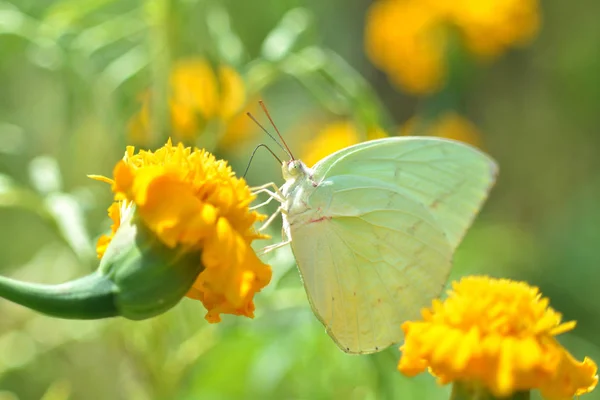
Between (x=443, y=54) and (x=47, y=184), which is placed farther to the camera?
(x=443, y=54)

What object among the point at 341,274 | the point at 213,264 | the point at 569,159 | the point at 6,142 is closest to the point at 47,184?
the point at 6,142

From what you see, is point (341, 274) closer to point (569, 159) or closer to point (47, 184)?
point (47, 184)

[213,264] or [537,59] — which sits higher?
[213,264]

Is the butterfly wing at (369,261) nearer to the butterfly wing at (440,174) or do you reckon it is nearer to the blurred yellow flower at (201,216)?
the butterfly wing at (440,174)

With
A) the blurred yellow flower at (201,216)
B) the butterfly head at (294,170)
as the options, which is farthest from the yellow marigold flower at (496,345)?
the butterfly head at (294,170)

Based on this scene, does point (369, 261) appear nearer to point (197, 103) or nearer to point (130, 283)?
point (197, 103)

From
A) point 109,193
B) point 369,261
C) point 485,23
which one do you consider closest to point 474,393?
point 369,261

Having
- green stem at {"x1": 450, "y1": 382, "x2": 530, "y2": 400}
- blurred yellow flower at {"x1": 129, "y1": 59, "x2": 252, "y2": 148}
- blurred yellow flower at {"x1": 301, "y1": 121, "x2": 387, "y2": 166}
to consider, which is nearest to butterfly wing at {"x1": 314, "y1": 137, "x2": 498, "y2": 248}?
blurred yellow flower at {"x1": 129, "y1": 59, "x2": 252, "y2": 148}
